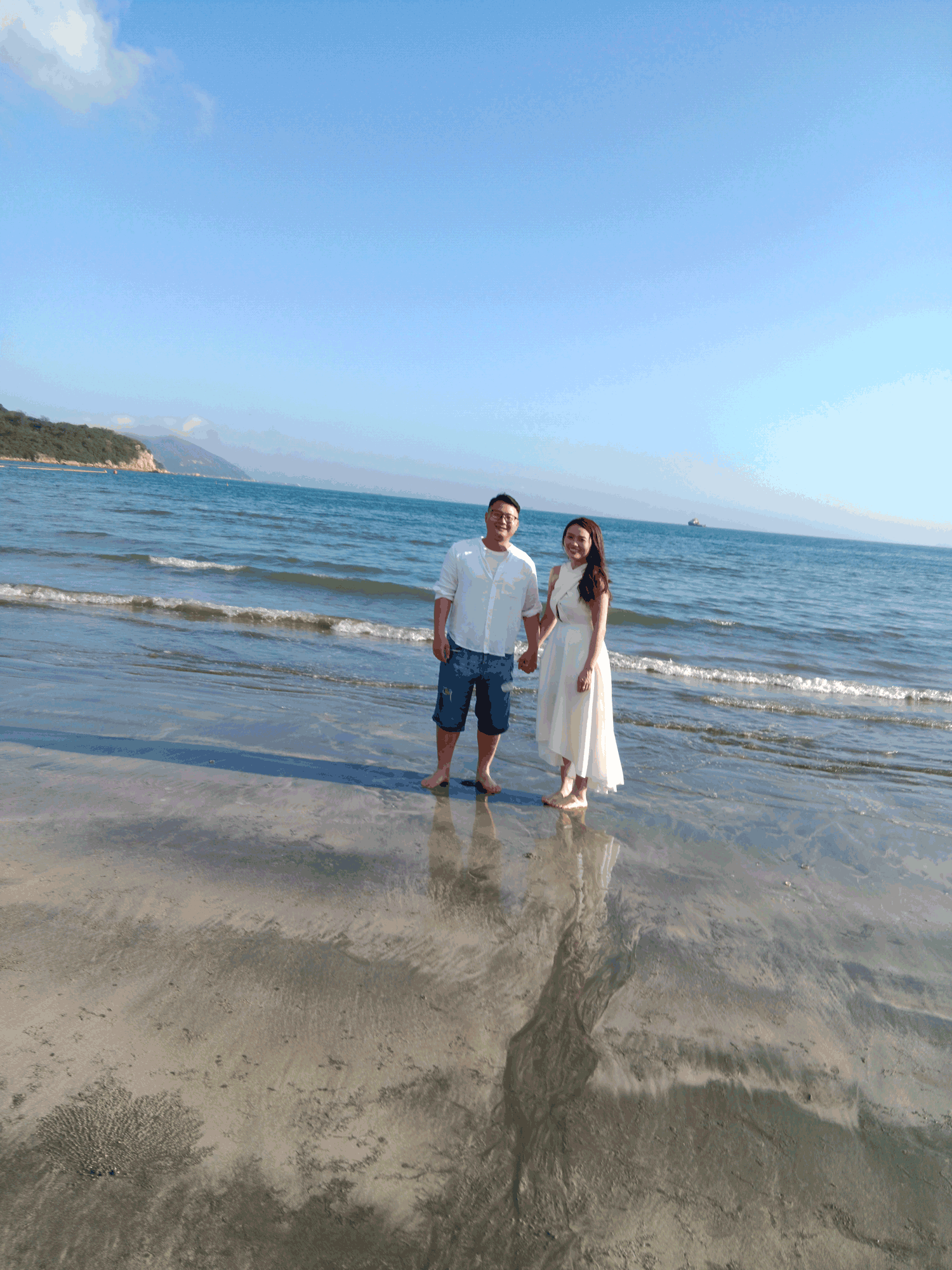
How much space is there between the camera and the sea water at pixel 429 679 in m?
5.69

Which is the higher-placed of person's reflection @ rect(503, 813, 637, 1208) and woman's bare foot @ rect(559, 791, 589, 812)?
person's reflection @ rect(503, 813, 637, 1208)

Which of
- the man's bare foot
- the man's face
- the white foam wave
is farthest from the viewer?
the white foam wave

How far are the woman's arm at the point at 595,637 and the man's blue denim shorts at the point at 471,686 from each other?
1.72 ft

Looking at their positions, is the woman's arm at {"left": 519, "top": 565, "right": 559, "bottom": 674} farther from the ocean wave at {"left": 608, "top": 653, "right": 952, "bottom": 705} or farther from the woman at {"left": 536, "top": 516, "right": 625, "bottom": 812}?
the ocean wave at {"left": 608, "top": 653, "right": 952, "bottom": 705}

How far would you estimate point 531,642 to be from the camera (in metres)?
5.20

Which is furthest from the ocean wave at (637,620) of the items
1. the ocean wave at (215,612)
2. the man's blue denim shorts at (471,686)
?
the man's blue denim shorts at (471,686)

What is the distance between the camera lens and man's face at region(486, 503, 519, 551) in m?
4.76

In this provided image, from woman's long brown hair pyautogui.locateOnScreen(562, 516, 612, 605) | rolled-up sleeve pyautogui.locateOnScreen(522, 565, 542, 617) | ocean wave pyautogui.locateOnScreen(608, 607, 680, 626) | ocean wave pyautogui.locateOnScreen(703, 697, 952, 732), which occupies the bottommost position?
ocean wave pyautogui.locateOnScreen(703, 697, 952, 732)

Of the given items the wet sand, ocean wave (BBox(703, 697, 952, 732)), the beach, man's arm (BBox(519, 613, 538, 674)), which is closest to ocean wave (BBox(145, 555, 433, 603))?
ocean wave (BBox(703, 697, 952, 732))

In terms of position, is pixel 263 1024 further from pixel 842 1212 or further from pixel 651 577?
pixel 651 577

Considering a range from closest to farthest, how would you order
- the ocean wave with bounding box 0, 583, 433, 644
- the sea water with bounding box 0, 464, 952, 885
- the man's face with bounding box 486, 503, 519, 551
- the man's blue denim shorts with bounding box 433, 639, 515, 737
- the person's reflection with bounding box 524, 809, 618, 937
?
the person's reflection with bounding box 524, 809, 618, 937
the man's face with bounding box 486, 503, 519, 551
the man's blue denim shorts with bounding box 433, 639, 515, 737
the sea water with bounding box 0, 464, 952, 885
the ocean wave with bounding box 0, 583, 433, 644

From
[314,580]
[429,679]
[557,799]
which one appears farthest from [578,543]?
[314,580]

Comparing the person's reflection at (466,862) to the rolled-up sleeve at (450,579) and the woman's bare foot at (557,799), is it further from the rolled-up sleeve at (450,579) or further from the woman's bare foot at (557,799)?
the rolled-up sleeve at (450,579)

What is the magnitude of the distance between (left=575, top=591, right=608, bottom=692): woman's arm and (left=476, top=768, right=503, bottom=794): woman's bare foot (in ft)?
3.46
